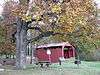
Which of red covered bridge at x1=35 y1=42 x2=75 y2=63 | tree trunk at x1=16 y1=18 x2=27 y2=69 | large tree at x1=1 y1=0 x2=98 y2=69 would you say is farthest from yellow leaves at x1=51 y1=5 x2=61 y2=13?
red covered bridge at x1=35 y1=42 x2=75 y2=63

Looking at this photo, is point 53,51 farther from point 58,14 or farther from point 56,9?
point 56,9

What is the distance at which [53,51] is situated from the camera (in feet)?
164

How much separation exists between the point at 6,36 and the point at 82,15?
895 centimetres

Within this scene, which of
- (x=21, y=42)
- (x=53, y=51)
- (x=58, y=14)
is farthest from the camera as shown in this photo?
(x=53, y=51)

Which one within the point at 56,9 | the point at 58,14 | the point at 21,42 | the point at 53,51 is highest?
the point at 56,9

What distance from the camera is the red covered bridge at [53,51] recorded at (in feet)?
158

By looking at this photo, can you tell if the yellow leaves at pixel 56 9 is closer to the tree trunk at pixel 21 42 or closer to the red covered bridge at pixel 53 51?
the tree trunk at pixel 21 42

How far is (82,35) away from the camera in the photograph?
2488 centimetres

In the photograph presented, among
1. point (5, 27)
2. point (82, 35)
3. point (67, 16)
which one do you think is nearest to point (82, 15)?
point (67, 16)

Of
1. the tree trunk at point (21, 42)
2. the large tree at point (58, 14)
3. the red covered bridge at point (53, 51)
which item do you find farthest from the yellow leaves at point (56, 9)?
the red covered bridge at point (53, 51)

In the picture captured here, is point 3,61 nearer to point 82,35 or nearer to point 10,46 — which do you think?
point 10,46

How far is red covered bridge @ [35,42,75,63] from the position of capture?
48.1m

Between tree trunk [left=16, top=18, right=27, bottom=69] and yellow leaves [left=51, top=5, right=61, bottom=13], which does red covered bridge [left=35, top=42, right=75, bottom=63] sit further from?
yellow leaves [left=51, top=5, right=61, bottom=13]

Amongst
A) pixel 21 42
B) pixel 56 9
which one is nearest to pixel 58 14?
pixel 56 9
